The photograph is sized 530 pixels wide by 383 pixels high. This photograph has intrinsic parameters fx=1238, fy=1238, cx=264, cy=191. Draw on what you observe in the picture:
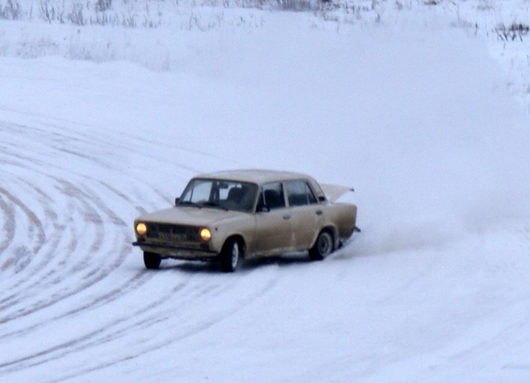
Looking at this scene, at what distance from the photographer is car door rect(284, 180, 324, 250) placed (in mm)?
19202

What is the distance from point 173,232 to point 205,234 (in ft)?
1.75

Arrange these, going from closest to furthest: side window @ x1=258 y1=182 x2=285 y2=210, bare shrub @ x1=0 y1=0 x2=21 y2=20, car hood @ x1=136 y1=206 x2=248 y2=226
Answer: car hood @ x1=136 y1=206 x2=248 y2=226
side window @ x1=258 y1=182 x2=285 y2=210
bare shrub @ x1=0 y1=0 x2=21 y2=20

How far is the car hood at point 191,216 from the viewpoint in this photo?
17766 mm

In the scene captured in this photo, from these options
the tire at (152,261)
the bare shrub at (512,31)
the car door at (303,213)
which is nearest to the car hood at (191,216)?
the tire at (152,261)

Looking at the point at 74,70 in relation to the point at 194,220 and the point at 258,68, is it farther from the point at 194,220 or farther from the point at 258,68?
the point at 194,220

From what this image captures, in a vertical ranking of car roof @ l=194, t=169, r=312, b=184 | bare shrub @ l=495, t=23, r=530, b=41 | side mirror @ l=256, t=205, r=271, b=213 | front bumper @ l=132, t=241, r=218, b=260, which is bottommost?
front bumper @ l=132, t=241, r=218, b=260

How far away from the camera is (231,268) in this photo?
17.9 meters

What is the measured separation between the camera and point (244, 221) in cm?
1817

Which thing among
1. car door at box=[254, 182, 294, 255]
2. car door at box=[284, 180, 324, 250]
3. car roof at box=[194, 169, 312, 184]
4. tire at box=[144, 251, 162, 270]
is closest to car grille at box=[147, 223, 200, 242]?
tire at box=[144, 251, 162, 270]

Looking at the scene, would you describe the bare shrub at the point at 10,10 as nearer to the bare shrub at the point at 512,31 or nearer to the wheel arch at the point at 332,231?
the bare shrub at the point at 512,31

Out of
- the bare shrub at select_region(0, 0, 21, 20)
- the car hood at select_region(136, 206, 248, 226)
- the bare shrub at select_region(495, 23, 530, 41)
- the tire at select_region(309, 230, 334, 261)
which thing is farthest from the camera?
the bare shrub at select_region(0, 0, 21, 20)

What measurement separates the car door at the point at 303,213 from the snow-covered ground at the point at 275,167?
0.48m

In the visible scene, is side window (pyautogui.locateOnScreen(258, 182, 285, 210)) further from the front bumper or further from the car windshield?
the front bumper

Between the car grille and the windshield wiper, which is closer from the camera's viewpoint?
the car grille
